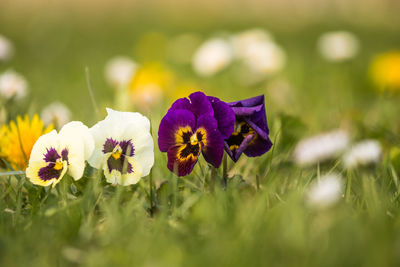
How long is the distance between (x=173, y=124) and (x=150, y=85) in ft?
4.77

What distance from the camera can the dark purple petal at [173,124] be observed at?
3.26 feet

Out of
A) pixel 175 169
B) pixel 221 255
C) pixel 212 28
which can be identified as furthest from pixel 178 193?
pixel 212 28

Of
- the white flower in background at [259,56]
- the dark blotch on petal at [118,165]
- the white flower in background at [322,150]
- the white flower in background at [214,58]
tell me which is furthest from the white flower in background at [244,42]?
the dark blotch on petal at [118,165]

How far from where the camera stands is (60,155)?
102 cm

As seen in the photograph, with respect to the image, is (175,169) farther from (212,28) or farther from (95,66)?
(212,28)

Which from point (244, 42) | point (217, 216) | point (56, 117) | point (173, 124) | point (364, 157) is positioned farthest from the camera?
point (244, 42)

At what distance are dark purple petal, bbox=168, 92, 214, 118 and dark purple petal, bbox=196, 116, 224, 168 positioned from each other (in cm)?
2

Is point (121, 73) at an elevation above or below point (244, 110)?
below

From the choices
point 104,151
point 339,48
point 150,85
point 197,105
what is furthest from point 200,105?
point 339,48

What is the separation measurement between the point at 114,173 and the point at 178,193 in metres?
0.16

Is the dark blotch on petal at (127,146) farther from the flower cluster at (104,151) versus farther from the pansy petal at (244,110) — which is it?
the pansy petal at (244,110)

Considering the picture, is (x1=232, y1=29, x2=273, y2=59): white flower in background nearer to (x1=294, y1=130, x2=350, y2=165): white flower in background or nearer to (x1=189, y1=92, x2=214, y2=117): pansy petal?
(x1=294, y1=130, x2=350, y2=165): white flower in background

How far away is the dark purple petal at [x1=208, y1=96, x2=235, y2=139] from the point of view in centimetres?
98

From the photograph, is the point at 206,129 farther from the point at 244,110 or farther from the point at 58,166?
the point at 58,166
